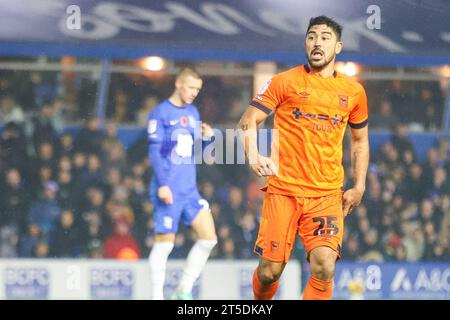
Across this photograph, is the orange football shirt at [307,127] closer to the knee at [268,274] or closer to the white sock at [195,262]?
the knee at [268,274]

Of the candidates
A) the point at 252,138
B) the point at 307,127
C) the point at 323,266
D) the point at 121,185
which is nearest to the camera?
the point at 323,266

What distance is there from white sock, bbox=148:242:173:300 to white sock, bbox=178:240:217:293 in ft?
0.57

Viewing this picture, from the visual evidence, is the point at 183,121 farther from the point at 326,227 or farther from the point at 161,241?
the point at 326,227

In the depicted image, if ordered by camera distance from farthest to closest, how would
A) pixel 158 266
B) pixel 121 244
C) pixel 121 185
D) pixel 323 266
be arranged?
pixel 121 185 → pixel 121 244 → pixel 158 266 → pixel 323 266

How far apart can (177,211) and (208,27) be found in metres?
1.90

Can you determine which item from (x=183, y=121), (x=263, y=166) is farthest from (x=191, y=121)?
(x=263, y=166)

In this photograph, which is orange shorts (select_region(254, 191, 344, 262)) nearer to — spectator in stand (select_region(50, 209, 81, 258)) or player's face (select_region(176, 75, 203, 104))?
player's face (select_region(176, 75, 203, 104))

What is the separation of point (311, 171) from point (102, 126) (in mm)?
3393

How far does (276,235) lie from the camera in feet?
29.6

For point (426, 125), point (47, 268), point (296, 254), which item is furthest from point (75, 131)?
point (426, 125)

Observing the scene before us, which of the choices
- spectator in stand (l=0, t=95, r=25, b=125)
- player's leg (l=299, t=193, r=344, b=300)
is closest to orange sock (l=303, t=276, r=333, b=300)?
player's leg (l=299, t=193, r=344, b=300)

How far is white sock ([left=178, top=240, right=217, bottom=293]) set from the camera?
1074cm

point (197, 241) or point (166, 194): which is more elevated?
point (166, 194)

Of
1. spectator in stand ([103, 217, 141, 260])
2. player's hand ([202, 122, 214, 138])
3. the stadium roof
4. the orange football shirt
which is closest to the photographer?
the orange football shirt
